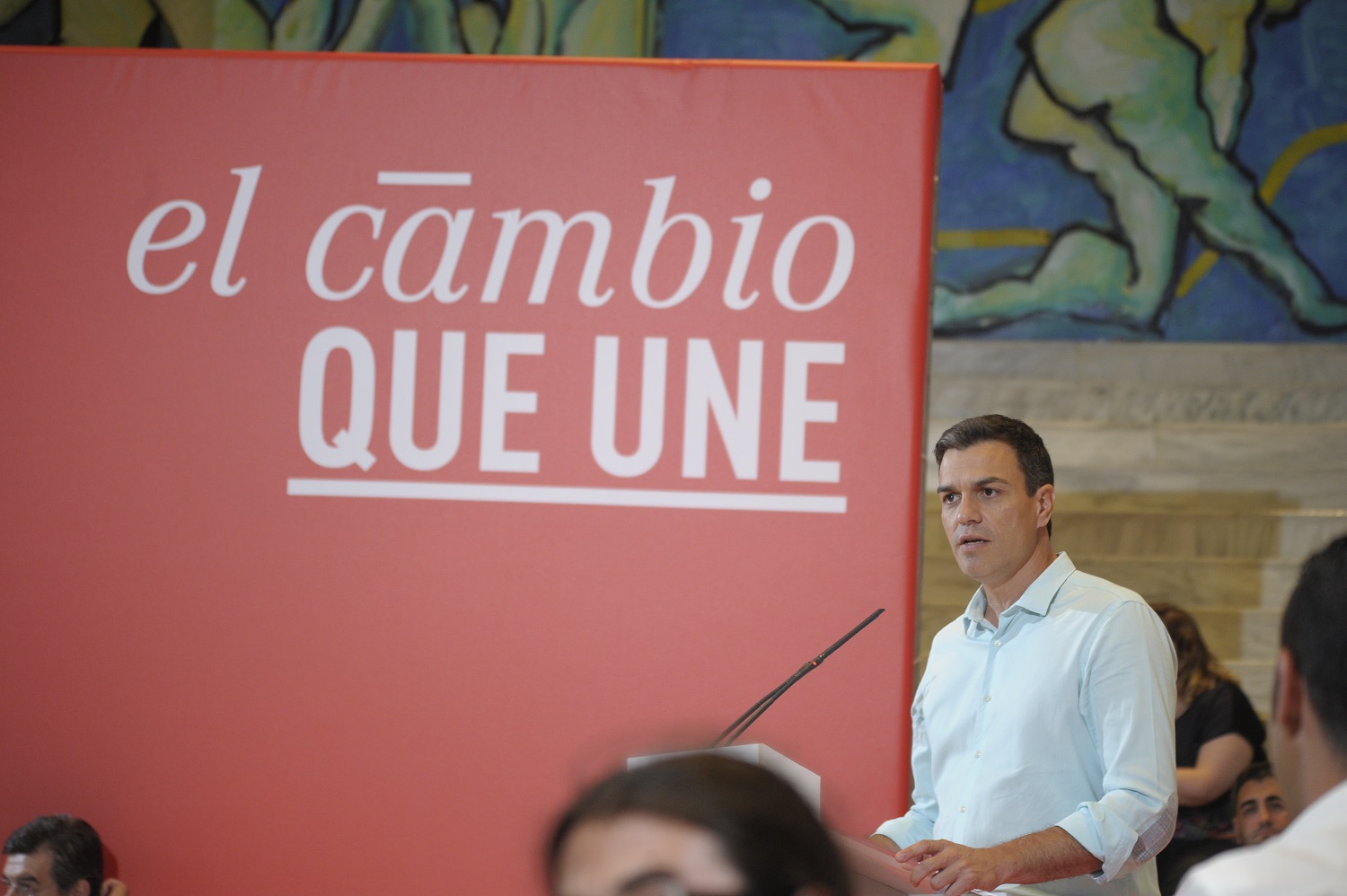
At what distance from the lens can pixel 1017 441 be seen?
2.62 m

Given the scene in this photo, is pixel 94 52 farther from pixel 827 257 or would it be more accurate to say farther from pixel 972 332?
pixel 972 332

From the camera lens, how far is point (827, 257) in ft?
10.9

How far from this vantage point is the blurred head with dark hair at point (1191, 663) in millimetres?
3844

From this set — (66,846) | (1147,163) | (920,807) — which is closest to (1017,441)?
(920,807)

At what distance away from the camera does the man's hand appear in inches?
80.6

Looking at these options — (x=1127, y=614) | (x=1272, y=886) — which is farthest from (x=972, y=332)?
(x=1272, y=886)

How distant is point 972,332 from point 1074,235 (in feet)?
2.15

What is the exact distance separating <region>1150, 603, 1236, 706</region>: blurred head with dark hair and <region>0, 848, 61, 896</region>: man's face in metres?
2.86

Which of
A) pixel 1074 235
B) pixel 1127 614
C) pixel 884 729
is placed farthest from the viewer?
pixel 1074 235

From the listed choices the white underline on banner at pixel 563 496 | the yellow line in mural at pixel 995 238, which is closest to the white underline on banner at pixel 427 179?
the white underline on banner at pixel 563 496

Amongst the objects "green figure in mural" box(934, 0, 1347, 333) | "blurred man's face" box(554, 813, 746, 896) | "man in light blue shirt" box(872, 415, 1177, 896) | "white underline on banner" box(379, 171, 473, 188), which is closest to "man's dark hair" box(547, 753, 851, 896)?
"blurred man's face" box(554, 813, 746, 896)

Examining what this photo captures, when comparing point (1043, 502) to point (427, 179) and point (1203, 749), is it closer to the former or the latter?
point (1203, 749)

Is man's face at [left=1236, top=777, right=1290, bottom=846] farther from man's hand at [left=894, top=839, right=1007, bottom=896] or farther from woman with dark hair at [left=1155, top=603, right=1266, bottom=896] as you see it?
man's hand at [left=894, top=839, right=1007, bottom=896]

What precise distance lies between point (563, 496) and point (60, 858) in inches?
56.3
